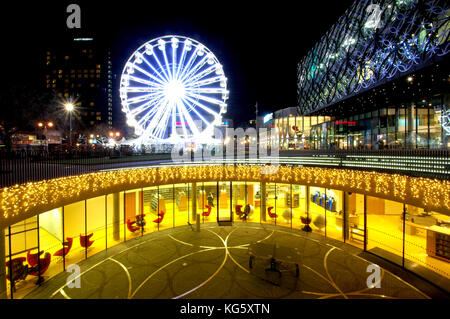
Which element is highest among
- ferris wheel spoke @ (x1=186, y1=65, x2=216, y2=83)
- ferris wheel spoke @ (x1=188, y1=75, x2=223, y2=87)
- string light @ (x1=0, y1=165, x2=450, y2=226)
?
ferris wheel spoke @ (x1=186, y1=65, x2=216, y2=83)

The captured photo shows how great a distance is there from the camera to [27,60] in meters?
22.2

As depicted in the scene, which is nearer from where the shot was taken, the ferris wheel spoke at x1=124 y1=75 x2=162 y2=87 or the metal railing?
the metal railing

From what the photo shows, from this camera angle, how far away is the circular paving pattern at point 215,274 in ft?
28.5

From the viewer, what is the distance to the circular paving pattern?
8.69m

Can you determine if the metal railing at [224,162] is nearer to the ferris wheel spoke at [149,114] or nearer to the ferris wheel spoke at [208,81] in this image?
the ferris wheel spoke at [149,114]

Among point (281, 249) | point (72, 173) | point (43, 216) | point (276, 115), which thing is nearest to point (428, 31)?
point (281, 249)

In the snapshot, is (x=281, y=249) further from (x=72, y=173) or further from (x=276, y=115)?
(x=276, y=115)

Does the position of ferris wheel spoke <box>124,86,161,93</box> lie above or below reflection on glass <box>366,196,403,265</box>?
above

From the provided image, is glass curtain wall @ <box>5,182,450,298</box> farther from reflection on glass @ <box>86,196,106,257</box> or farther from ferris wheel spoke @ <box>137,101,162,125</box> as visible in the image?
ferris wheel spoke @ <box>137,101,162,125</box>

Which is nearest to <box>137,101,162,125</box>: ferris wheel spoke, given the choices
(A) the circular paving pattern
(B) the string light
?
(B) the string light

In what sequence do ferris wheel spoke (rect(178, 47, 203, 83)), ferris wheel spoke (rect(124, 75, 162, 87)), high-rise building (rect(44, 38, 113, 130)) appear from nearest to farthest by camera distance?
Result: ferris wheel spoke (rect(124, 75, 162, 87)), ferris wheel spoke (rect(178, 47, 203, 83)), high-rise building (rect(44, 38, 113, 130))

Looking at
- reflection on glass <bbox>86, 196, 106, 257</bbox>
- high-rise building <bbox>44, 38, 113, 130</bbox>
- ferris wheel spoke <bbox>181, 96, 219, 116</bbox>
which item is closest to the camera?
reflection on glass <bbox>86, 196, 106, 257</bbox>

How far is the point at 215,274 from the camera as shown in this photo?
A: 10.0m

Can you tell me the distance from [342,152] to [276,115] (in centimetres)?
4360
